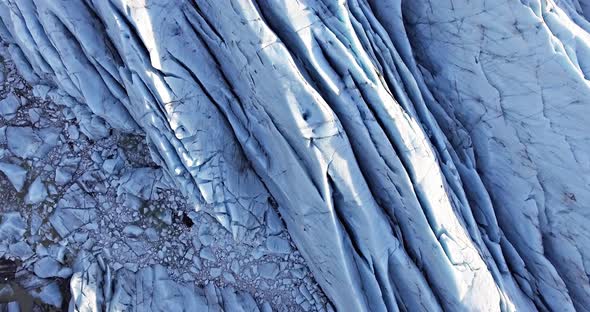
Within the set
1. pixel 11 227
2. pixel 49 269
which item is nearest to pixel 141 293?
pixel 49 269

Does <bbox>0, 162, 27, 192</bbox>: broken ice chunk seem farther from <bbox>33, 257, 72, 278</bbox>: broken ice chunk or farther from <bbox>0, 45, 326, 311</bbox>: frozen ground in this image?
<bbox>33, 257, 72, 278</bbox>: broken ice chunk

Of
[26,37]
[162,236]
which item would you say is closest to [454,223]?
[162,236]

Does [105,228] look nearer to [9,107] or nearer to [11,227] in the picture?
[11,227]

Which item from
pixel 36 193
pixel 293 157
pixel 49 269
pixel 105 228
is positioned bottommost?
pixel 293 157

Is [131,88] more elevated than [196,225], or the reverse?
[131,88]

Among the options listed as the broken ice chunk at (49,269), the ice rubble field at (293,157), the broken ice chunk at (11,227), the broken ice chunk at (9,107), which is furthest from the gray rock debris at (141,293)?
the broken ice chunk at (9,107)

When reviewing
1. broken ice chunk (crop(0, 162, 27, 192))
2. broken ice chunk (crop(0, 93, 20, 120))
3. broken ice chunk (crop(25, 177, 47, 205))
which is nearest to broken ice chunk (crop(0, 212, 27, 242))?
broken ice chunk (crop(25, 177, 47, 205))

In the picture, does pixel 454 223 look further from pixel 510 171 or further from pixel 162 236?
pixel 162 236

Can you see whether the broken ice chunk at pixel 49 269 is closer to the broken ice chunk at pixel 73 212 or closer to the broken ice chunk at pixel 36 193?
the broken ice chunk at pixel 73 212
